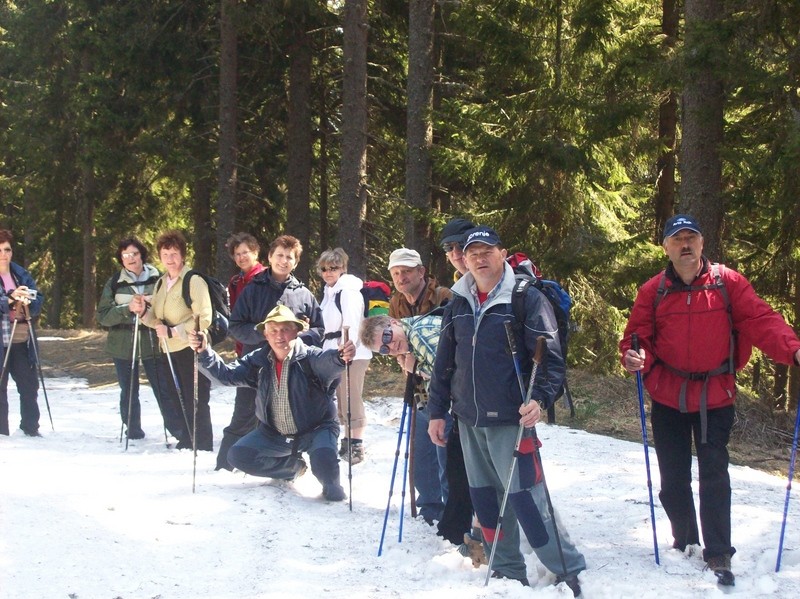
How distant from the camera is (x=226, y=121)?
1627cm

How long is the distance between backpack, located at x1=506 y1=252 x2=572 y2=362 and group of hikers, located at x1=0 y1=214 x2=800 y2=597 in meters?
0.03

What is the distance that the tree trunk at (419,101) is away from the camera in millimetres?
13852

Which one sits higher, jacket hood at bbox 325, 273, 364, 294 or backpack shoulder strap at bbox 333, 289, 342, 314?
jacket hood at bbox 325, 273, 364, 294

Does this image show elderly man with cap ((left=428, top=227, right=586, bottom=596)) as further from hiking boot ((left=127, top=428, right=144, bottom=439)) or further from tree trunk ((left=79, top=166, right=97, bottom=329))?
tree trunk ((left=79, top=166, right=97, bottom=329))

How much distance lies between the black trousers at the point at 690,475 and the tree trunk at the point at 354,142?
9.27 m

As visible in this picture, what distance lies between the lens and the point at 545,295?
4.57 m

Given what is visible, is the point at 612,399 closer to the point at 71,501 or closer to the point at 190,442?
the point at 190,442

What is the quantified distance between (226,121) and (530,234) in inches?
274

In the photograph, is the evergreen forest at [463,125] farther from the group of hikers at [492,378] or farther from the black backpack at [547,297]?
the black backpack at [547,297]

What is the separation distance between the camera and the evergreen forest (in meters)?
9.29

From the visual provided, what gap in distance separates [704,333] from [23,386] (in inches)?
267

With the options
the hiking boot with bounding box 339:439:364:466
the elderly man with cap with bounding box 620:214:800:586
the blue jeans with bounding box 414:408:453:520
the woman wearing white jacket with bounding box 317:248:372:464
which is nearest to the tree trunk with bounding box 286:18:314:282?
the woman wearing white jacket with bounding box 317:248:372:464

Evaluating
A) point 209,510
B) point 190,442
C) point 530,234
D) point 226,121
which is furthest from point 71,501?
point 226,121

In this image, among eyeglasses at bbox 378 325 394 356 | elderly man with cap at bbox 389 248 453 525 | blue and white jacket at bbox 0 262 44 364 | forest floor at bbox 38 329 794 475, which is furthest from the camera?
forest floor at bbox 38 329 794 475
